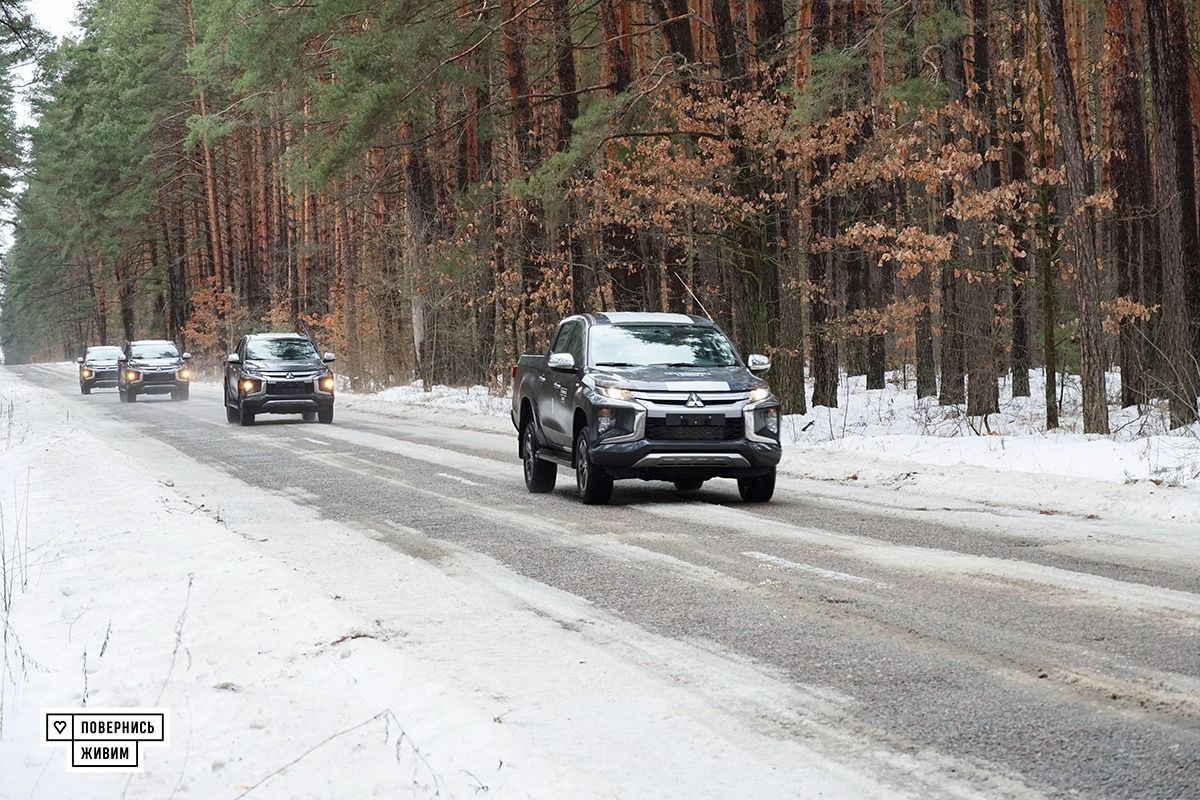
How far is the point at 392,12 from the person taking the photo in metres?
27.8

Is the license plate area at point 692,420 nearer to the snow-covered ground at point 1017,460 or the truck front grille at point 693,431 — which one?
the truck front grille at point 693,431

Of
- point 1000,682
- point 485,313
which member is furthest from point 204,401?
point 1000,682

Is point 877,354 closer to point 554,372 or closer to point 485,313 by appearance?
point 485,313

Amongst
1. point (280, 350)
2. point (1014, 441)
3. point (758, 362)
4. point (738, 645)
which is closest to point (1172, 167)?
point (1014, 441)

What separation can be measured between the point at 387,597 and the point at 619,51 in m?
20.8

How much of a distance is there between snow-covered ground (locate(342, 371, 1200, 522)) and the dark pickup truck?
2418 mm

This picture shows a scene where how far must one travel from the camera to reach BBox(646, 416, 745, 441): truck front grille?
41.5ft

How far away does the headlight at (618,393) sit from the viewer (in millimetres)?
12758

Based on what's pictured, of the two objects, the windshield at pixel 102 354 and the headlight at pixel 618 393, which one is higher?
the windshield at pixel 102 354

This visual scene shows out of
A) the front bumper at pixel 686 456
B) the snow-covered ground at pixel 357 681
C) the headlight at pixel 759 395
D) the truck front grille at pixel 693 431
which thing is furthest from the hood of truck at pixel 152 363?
the headlight at pixel 759 395

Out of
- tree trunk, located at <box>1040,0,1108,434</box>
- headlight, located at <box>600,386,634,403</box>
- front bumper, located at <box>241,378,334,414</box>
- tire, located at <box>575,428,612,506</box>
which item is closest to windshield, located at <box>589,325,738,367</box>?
headlight, located at <box>600,386,634,403</box>

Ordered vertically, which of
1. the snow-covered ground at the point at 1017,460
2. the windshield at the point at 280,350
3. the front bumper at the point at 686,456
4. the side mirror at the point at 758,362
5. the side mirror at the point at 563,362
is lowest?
the snow-covered ground at the point at 1017,460

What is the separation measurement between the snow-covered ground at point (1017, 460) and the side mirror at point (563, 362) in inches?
153

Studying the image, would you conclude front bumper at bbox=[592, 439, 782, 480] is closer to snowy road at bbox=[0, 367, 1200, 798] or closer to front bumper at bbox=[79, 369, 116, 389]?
snowy road at bbox=[0, 367, 1200, 798]
